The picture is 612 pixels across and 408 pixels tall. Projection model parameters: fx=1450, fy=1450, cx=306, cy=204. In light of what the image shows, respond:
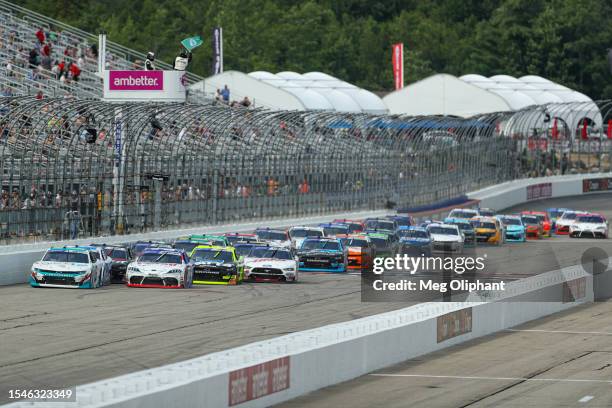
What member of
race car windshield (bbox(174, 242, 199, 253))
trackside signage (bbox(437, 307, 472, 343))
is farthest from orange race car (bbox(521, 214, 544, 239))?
trackside signage (bbox(437, 307, 472, 343))

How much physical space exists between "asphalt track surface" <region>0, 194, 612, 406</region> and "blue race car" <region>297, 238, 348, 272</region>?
1.91 meters

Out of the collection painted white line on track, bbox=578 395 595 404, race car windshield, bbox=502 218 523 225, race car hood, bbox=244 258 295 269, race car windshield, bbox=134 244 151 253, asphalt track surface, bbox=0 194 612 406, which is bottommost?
painted white line on track, bbox=578 395 595 404

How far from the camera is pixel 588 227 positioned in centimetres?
6494

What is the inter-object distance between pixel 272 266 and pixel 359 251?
6969 mm

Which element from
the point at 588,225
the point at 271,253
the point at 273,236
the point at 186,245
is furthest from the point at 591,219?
the point at 186,245

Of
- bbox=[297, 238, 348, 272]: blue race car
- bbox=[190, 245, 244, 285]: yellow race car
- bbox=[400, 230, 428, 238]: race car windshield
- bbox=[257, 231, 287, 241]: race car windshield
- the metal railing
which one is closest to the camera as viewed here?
bbox=[190, 245, 244, 285]: yellow race car

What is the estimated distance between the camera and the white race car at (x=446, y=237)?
53281mm

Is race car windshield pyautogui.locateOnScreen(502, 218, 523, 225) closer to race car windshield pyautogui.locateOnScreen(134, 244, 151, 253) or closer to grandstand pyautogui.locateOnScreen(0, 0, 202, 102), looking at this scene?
grandstand pyautogui.locateOnScreen(0, 0, 202, 102)

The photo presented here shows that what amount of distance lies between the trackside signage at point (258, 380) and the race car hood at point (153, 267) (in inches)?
722

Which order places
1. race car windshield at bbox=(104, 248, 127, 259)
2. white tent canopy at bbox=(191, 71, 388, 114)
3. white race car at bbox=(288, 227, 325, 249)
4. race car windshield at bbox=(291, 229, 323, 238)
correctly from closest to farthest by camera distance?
race car windshield at bbox=(104, 248, 127, 259) → white race car at bbox=(288, 227, 325, 249) → race car windshield at bbox=(291, 229, 323, 238) → white tent canopy at bbox=(191, 71, 388, 114)

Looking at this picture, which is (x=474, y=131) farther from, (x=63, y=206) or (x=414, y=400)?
(x=414, y=400)

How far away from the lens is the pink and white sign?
48.6 m
